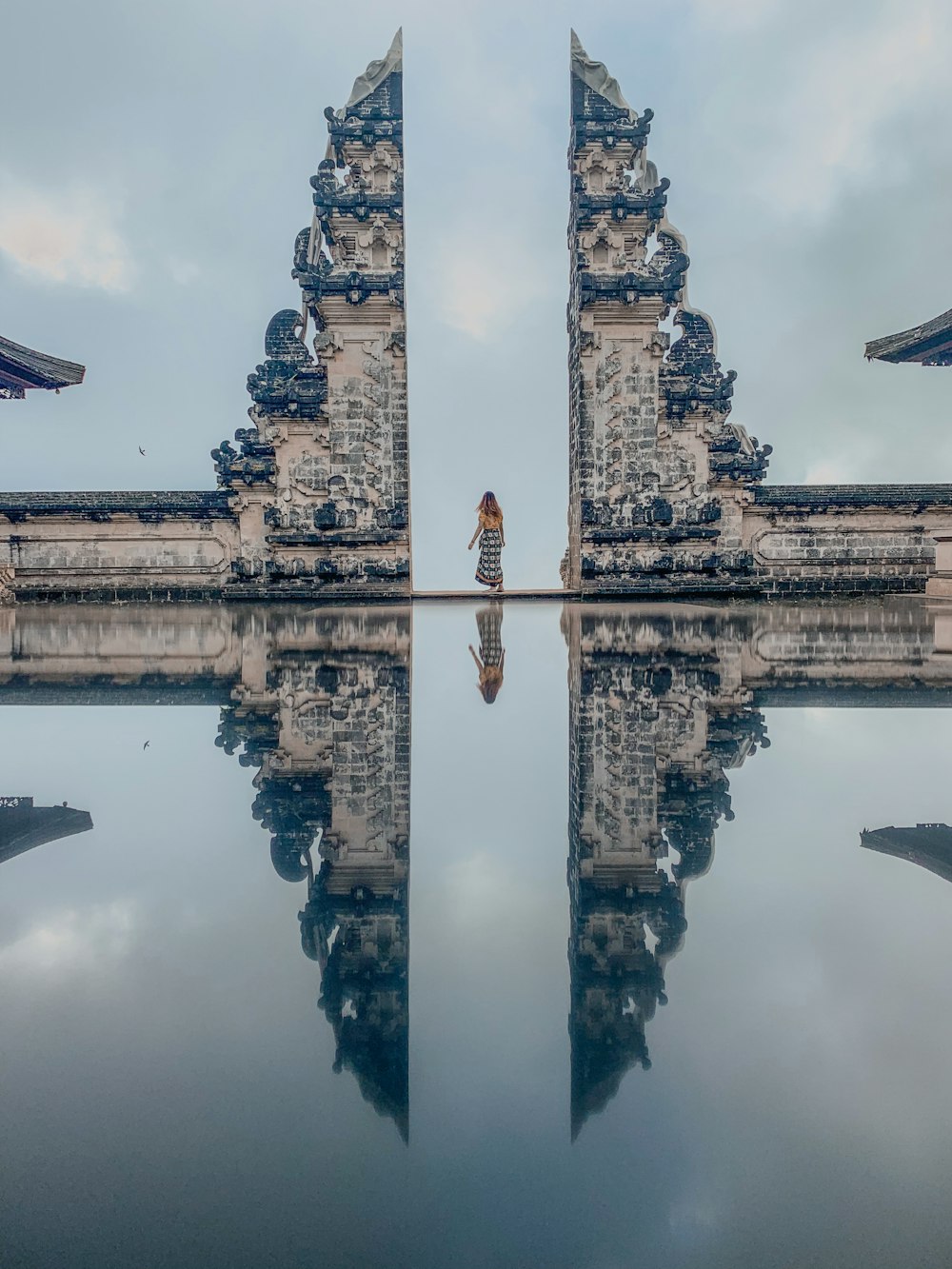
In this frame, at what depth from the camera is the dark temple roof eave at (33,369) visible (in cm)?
1168

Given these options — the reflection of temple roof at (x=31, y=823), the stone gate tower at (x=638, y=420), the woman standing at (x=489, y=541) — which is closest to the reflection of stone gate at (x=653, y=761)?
→ the reflection of temple roof at (x=31, y=823)

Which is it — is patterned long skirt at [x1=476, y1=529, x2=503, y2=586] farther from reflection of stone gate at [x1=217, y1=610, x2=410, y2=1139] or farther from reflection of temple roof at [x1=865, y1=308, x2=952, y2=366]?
reflection of stone gate at [x1=217, y1=610, x2=410, y2=1139]

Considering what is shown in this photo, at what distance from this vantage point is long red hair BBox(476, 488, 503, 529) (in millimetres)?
12688

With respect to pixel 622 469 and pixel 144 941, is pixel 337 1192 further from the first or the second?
pixel 622 469

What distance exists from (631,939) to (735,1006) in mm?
195

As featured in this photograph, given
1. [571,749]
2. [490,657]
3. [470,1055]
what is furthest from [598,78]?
[470,1055]

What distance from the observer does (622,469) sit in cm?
1148

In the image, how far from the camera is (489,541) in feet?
42.1

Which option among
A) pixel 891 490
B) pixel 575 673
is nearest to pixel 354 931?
pixel 575 673

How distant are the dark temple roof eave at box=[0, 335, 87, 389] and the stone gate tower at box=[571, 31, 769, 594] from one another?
8465mm

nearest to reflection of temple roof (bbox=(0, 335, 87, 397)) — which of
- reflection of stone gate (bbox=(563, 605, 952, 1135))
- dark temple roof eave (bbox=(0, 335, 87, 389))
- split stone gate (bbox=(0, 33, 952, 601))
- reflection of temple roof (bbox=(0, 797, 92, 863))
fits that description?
dark temple roof eave (bbox=(0, 335, 87, 389))

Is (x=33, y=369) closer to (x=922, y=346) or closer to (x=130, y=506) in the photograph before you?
(x=130, y=506)

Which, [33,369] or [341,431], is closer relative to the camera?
[341,431]

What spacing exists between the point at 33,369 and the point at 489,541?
7.74 m
